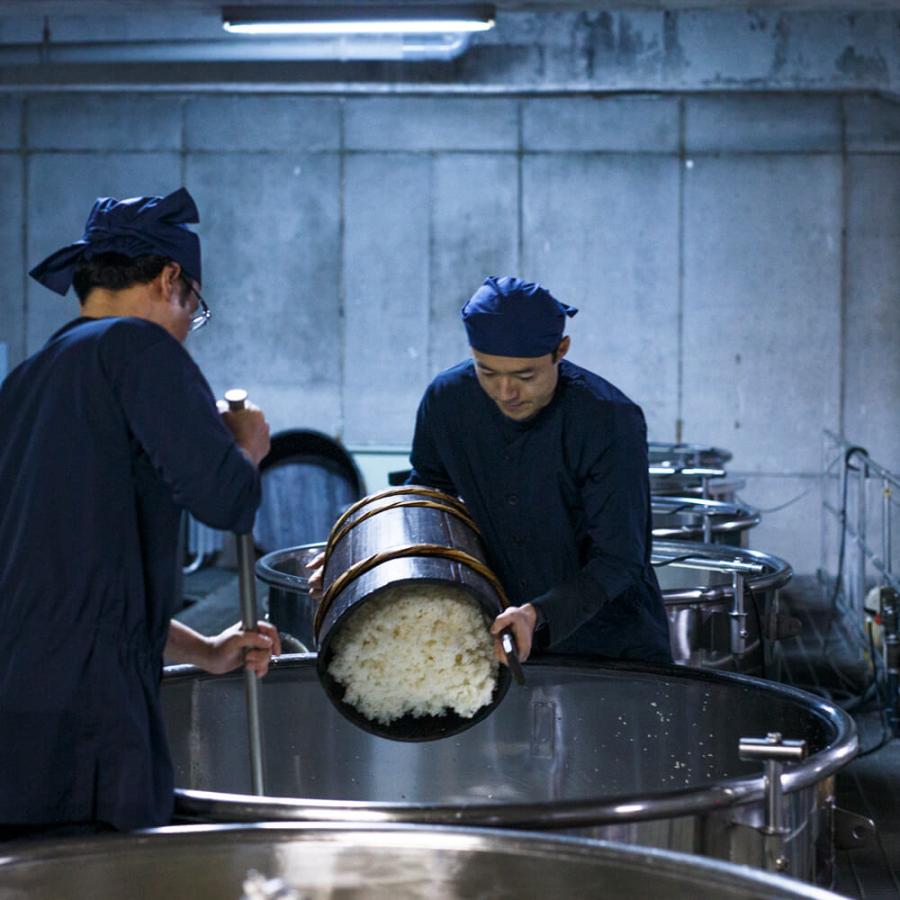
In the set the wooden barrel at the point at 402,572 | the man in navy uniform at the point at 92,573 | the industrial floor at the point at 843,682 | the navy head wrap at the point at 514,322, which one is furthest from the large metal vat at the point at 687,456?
the man in navy uniform at the point at 92,573

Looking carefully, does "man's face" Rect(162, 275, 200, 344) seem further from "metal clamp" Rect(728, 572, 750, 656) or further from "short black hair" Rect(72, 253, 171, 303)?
"metal clamp" Rect(728, 572, 750, 656)

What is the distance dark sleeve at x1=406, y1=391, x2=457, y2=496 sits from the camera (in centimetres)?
269

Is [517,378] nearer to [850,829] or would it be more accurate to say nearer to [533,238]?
[850,829]

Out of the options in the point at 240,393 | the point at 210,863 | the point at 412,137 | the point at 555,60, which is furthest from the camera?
the point at 412,137

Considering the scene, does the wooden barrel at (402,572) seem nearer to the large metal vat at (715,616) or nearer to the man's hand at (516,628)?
the man's hand at (516,628)

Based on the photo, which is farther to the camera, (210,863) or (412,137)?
(412,137)

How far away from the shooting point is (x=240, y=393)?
5.96 ft

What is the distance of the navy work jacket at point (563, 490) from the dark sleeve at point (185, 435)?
866 millimetres

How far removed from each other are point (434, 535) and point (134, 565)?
1.81 ft

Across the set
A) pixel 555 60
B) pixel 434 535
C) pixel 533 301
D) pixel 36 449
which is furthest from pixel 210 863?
pixel 555 60

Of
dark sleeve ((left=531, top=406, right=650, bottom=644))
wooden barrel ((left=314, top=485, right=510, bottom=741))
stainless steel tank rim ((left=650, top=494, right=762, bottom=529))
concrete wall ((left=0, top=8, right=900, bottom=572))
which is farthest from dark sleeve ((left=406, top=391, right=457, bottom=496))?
concrete wall ((left=0, top=8, right=900, bottom=572))

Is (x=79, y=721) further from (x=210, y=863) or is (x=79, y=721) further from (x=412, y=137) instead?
(x=412, y=137)

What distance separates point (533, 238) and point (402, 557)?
24.7ft

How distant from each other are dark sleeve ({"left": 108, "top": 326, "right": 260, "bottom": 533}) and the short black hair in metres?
0.18
